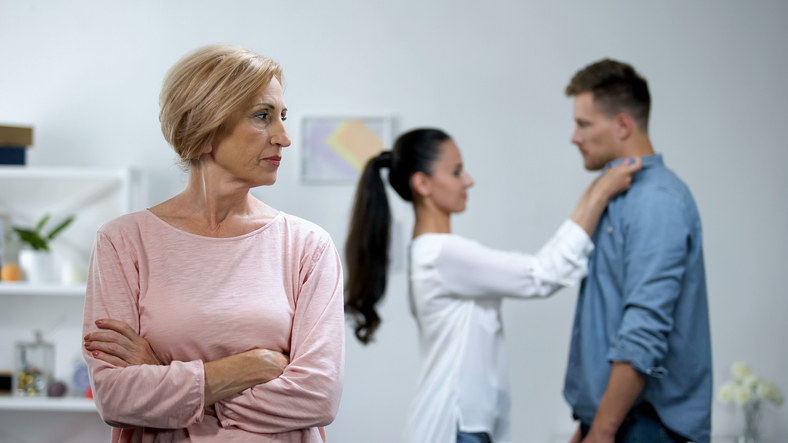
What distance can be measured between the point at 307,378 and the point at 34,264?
2.45 m

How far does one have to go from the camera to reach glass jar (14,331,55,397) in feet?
10.9

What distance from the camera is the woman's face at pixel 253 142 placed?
55.2 inches

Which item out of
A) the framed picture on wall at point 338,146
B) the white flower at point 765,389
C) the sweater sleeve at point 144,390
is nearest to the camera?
the sweater sleeve at point 144,390

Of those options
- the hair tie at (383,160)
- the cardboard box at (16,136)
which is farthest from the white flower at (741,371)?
the cardboard box at (16,136)

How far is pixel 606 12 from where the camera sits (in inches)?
135

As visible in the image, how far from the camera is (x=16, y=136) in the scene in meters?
3.33

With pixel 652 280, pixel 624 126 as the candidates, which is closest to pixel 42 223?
pixel 624 126

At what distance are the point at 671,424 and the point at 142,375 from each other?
133cm

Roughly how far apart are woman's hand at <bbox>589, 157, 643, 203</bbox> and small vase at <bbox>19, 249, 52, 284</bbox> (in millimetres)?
2498

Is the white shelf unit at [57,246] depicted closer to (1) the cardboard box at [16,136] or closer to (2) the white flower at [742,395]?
(1) the cardboard box at [16,136]

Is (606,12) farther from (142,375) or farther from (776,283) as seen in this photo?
(142,375)

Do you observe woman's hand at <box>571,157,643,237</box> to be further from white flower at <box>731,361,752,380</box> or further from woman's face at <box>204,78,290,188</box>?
white flower at <box>731,361,752,380</box>

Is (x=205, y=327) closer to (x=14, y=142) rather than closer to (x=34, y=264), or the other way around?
(x=34, y=264)

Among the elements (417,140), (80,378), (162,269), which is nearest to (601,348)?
(417,140)
